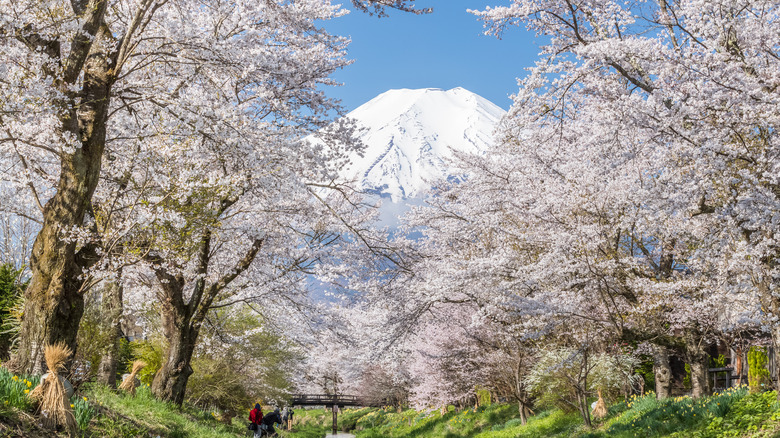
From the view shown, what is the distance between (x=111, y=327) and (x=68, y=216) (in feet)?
26.5

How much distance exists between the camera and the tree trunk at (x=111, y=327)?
43.9ft

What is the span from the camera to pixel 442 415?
2727 centimetres

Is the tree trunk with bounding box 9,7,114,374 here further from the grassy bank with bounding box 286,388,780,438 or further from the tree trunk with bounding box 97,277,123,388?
the grassy bank with bounding box 286,388,780,438

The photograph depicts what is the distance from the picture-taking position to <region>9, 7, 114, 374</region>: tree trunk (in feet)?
21.1

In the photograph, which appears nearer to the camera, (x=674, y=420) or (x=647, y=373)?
(x=674, y=420)

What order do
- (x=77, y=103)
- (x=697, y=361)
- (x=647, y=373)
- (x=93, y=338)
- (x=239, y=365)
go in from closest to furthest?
1. (x=77, y=103)
2. (x=697, y=361)
3. (x=93, y=338)
4. (x=647, y=373)
5. (x=239, y=365)

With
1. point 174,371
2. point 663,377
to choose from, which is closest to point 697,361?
point 663,377

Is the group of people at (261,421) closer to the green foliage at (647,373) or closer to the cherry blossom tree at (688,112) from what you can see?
the cherry blossom tree at (688,112)

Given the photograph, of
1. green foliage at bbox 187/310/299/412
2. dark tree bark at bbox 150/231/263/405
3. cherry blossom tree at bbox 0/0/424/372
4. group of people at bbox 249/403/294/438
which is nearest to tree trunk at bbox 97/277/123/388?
dark tree bark at bbox 150/231/263/405

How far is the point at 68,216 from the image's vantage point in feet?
21.2

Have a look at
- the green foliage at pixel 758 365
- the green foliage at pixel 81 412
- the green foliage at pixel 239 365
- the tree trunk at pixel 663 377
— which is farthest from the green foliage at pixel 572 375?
the green foliage at pixel 81 412

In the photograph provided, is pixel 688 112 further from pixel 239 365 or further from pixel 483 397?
pixel 483 397

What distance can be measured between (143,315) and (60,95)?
47.1ft

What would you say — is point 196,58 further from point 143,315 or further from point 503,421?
point 503,421
